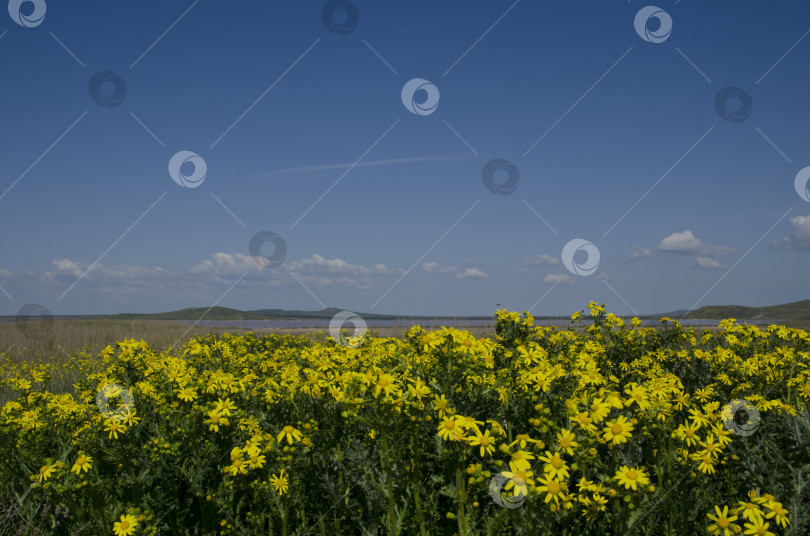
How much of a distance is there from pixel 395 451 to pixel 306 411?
111 cm

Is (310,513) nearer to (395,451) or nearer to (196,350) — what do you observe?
(395,451)

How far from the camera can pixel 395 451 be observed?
3395 mm
